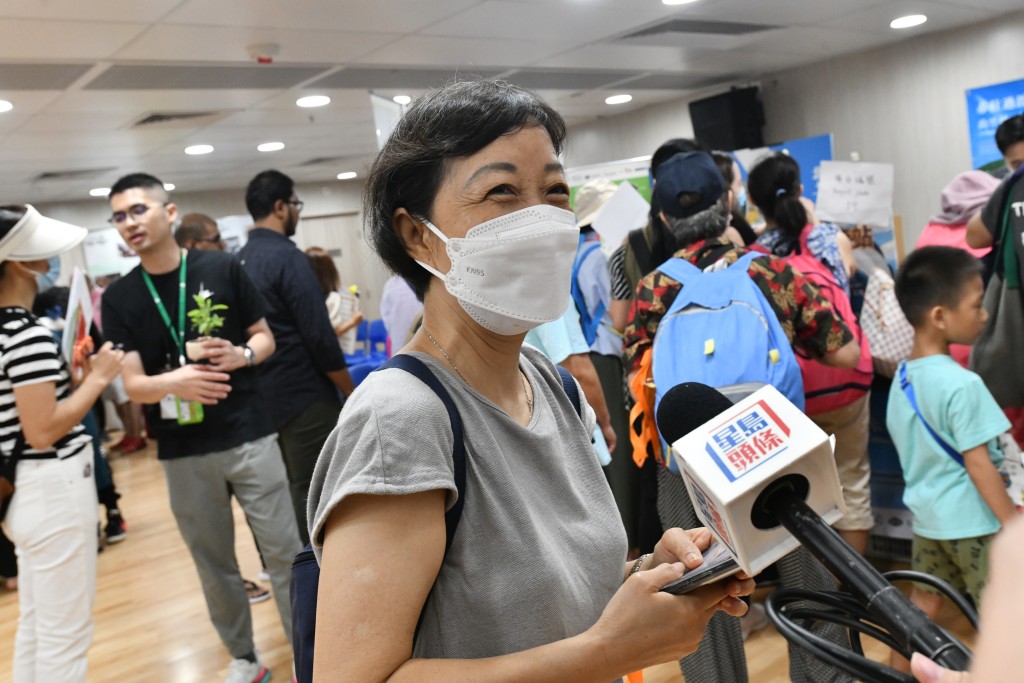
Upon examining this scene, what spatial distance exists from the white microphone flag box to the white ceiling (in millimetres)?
2709

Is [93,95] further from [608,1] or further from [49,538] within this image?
[49,538]

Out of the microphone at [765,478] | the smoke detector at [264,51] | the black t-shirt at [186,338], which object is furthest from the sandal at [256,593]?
the microphone at [765,478]

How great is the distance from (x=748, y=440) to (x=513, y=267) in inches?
19.5

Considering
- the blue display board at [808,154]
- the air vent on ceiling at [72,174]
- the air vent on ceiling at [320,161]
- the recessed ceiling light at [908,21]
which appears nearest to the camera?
the recessed ceiling light at [908,21]

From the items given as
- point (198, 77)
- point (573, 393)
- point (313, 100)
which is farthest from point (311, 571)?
point (313, 100)

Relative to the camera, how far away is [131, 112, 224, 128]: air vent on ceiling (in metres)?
6.52

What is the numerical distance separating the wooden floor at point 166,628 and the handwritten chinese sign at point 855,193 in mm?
2226

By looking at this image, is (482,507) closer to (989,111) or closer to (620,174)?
(620,174)

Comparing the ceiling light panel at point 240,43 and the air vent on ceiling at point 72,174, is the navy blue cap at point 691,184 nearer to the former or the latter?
the ceiling light panel at point 240,43

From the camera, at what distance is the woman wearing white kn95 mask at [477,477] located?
0.85 meters

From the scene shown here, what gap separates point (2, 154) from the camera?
712 centimetres

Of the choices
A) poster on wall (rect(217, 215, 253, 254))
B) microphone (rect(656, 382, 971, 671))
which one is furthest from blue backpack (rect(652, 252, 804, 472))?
poster on wall (rect(217, 215, 253, 254))

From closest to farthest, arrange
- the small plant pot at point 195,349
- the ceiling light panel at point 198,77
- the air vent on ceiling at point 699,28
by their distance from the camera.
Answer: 1. the small plant pot at point 195,349
2. the ceiling light panel at point 198,77
3. the air vent on ceiling at point 699,28

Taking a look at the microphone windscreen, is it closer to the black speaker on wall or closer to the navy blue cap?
the navy blue cap
